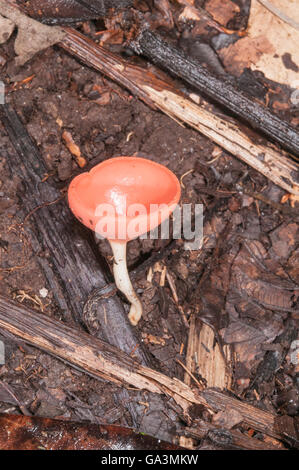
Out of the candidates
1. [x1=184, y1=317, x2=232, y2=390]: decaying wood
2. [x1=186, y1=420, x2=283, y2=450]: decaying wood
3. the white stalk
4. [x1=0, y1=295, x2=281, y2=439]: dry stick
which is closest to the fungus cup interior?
the white stalk

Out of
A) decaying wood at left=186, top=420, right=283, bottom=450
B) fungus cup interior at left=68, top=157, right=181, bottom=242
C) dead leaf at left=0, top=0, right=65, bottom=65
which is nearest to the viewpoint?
fungus cup interior at left=68, top=157, right=181, bottom=242

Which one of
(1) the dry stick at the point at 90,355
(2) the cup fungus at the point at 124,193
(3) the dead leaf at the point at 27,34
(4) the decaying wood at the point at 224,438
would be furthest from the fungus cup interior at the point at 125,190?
(4) the decaying wood at the point at 224,438

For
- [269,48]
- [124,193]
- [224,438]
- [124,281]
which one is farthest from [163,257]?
[269,48]

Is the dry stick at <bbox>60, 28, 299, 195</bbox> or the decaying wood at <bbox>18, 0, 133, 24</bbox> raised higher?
the decaying wood at <bbox>18, 0, 133, 24</bbox>

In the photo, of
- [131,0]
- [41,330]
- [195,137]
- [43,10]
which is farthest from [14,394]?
[131,0]

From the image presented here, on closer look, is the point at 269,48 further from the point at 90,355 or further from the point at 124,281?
the point at 90,355

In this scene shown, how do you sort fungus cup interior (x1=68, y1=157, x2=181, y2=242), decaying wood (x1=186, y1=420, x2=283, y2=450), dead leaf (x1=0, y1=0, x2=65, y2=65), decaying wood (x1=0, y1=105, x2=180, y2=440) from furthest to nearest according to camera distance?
dead leaf (x1=0, y1=0, x2=65, y2=65)
decaying wood (x1=0, y1=105, x2=180, y2=440)
decaying wood (x1=186, y1=420, x2=283, y2=450)
fungus cup interior (x1=68, y1=157, x2=181, y2=242)

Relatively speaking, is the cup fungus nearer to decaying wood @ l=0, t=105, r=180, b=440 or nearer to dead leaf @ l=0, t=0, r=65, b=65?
decaying wood @ l=0, t=105, r=180, b=440

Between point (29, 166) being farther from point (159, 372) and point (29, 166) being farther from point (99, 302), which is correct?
point (159, 372)
